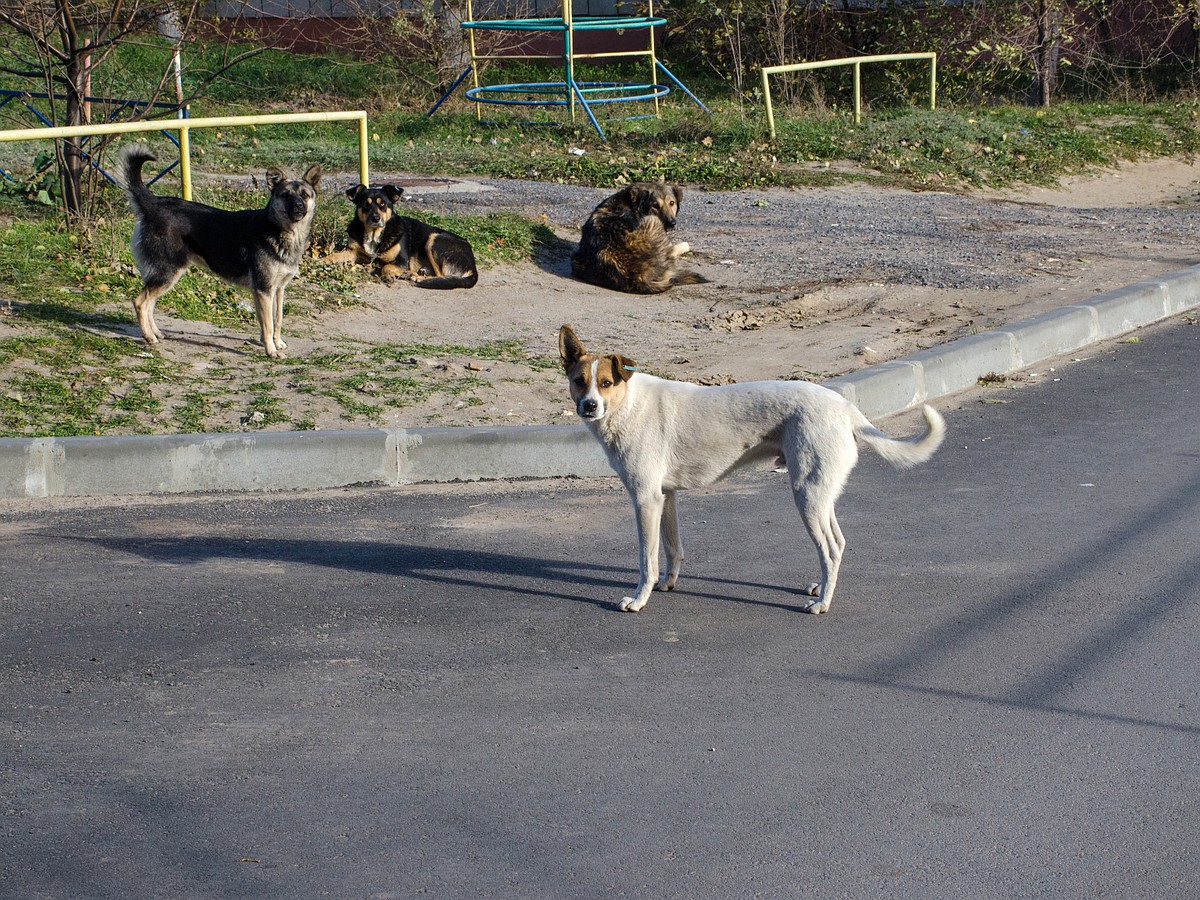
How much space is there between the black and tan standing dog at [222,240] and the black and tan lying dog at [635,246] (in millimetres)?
3703

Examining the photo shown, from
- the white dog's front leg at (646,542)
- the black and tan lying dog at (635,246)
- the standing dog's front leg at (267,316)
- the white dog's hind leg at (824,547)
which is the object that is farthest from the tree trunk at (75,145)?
the white dog's hind leg at (824,547)

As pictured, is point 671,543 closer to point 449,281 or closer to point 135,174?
point 135,174

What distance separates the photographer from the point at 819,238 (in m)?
14.0

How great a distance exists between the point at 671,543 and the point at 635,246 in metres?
6.79

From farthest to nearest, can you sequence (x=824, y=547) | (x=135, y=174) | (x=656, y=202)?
1. (x=656, y=202)
2. (x=135, y=174)
3. (x=824, y=547)

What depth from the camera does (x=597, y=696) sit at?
15.3 feet

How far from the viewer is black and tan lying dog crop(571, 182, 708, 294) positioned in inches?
482

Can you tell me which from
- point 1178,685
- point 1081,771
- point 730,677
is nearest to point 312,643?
point 730,677

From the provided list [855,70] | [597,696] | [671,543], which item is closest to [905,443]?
[671,543]

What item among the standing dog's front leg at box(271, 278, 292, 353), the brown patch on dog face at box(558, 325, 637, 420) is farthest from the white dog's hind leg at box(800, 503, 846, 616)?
the standing dog's front leg at box(271, 278, 292, 353)

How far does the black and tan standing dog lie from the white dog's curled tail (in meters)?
4.94

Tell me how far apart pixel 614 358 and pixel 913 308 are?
21.1 feet

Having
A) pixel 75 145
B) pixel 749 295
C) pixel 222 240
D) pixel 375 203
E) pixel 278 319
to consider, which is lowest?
pixel 749 295

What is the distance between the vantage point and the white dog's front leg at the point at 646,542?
546cm
